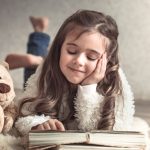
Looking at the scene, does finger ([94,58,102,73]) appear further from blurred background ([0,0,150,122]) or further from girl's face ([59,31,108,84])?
blurred background ([0,0,150,122])

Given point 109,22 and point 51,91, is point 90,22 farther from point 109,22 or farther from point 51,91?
point 51,91

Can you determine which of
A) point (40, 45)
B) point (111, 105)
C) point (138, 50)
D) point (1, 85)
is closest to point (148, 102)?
point (138, 50)

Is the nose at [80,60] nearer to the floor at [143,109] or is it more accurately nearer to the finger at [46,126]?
the finger at [46,126]

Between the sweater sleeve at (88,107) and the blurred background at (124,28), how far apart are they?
2.10ft

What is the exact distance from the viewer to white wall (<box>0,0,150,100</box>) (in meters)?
1.34

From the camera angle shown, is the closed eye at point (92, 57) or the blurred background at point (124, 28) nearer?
the closed eye at point (92, 57)

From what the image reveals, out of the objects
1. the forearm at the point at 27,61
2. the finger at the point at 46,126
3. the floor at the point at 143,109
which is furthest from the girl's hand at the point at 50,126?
the floor at the point at 143,109

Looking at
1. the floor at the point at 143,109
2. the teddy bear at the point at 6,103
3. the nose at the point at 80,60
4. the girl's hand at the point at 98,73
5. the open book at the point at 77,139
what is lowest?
the floor at the point at 143,109

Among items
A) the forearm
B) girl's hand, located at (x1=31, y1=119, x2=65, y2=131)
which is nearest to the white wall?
→ the forearm

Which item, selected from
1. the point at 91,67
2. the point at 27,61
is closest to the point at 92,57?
the point at 91,67

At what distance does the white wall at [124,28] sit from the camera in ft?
4.39

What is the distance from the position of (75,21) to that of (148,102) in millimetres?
741

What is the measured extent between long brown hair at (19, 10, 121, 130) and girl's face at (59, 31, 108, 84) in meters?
0.01

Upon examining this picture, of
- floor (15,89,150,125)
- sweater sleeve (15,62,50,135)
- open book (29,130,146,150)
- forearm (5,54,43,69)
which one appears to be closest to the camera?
open book (29,130,146,150)
